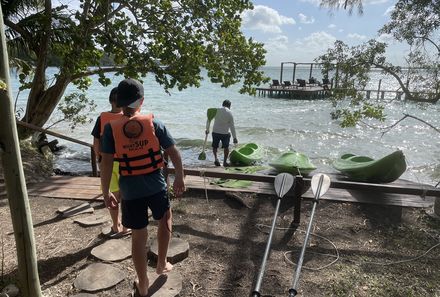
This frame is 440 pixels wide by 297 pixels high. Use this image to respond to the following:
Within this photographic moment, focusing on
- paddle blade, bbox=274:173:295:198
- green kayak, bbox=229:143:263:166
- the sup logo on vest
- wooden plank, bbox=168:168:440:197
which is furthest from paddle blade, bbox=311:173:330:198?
green kayak, bbox=229:143:263:166

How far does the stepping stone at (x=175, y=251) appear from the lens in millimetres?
3603

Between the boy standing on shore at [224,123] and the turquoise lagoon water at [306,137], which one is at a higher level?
the boy standing on shore at [224,123]

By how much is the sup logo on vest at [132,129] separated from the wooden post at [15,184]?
0.72 metres

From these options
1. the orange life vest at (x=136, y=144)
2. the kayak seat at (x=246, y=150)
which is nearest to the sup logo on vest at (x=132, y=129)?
the orange life vest at (x=136, y=144)

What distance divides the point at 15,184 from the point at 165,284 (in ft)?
5.25

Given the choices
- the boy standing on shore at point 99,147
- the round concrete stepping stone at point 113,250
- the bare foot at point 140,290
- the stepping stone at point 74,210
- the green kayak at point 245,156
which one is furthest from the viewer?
the green kayak at point 245,156

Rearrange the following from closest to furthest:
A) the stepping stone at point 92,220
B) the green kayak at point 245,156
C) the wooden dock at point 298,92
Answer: the stepping stone at point 92,220, the green kayak at point 245,156, the wooden dock at point 298,92

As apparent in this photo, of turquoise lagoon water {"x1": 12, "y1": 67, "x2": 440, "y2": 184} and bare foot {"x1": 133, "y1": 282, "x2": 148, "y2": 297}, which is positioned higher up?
bare foot {"x1": 133, "y1": 282, "x2": 148, "y2": 297}

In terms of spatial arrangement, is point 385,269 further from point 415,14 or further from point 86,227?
point 415,14

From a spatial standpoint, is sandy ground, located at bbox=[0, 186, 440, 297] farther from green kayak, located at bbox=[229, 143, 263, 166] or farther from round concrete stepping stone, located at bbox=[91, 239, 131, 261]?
green kayak, located at bbox=[229, 143, 263, 166]

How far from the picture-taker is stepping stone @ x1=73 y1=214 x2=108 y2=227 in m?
4.48

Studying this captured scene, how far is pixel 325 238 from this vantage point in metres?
4.28

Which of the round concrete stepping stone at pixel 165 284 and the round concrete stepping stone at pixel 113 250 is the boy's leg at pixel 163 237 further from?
the round concrete stepping stone at pixel 113 250

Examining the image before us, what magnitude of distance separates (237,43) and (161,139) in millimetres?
4792
